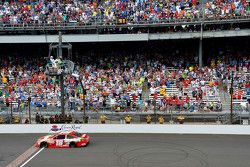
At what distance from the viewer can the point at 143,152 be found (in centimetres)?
2514

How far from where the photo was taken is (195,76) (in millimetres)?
37531

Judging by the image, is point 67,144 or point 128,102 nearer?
point 67,144

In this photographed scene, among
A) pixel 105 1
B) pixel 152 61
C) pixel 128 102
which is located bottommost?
pixel 128 102

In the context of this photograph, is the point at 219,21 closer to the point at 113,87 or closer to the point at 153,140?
the point at 113,87

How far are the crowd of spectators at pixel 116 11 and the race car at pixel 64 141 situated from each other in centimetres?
1541

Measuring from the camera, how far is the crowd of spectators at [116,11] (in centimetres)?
3925

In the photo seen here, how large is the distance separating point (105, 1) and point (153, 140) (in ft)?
62.4

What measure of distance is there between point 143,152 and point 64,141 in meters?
5.03

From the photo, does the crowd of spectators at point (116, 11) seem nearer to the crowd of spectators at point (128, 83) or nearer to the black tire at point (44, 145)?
the crowd of spectators at point (128, 83)

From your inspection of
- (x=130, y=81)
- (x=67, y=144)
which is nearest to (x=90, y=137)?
(x=67, y=144)

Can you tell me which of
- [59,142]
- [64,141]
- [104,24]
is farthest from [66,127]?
[104,24]

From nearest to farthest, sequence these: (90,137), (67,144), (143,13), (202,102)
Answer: (67,144)
(90,137)
(202,102)
(143,13)

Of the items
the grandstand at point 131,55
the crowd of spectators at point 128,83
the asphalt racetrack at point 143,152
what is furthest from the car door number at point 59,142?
the grandstand at point 131,55

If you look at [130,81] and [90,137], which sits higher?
[130,81]
